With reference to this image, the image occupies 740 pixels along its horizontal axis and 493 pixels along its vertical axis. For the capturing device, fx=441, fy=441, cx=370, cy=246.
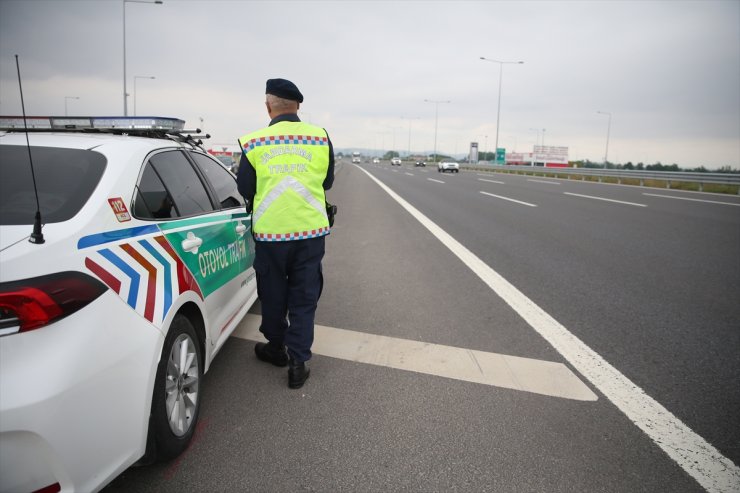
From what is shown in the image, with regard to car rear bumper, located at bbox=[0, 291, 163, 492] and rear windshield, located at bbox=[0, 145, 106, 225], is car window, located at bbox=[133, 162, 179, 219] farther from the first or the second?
car rear bumper, located at bbox=[0, 291, 163, 492]

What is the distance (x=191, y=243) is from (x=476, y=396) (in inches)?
75.0

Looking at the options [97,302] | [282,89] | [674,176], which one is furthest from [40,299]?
[674,176]

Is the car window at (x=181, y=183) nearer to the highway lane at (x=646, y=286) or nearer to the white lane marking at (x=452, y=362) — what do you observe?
the white lane marking at (x=452, y=362)

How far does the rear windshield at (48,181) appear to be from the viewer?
1747 millimetres

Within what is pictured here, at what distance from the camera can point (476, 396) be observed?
8.91 feet

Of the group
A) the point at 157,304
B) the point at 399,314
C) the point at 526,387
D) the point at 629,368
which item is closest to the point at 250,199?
the point at 157,304

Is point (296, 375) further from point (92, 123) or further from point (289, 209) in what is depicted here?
point (92, 123)

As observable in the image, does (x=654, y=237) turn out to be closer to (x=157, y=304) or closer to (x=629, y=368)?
(x=629, y=368)

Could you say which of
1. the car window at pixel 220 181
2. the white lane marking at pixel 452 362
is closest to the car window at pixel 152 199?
the car window at pixel 220 181

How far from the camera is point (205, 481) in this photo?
2.00 meters

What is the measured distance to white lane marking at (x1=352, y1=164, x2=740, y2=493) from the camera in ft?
6.78

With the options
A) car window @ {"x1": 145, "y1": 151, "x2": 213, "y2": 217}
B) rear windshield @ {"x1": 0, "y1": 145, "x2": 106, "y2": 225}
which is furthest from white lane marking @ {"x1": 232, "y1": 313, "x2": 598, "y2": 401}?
rear windshield @ {"x1": 0, "y1": 145, "x2": 106, "y2": 225}

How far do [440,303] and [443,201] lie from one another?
31.0 ft

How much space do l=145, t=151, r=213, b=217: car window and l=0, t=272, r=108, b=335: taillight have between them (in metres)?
1.05
